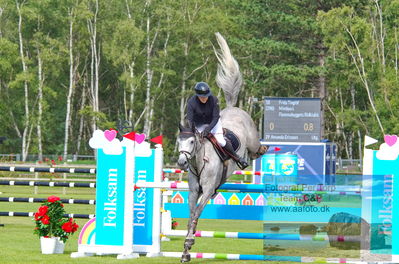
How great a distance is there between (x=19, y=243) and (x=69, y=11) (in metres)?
46.4

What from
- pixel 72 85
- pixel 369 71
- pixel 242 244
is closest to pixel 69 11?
pixel 72 85

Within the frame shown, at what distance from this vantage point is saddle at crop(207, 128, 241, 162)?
1055 centimetres

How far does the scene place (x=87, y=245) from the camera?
36.1 feet

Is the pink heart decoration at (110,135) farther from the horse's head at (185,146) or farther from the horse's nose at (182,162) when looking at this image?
the horse's nose at (182,162)

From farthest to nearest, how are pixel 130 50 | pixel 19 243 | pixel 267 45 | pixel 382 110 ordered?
pixel 130 50 → pixel 267 45 → pixel 382 110 → pixel 19 243

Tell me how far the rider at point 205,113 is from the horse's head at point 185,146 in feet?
0.95

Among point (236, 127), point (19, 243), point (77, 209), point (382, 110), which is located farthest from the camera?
point (382, 110)

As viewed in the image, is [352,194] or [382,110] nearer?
[352,194]

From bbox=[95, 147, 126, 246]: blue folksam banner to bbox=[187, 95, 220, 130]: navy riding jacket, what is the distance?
1.05 m

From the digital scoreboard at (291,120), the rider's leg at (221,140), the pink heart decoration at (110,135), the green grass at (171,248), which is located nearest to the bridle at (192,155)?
the rider's leg at (221,140)

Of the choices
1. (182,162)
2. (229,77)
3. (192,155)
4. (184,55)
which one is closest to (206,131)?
(192,155)

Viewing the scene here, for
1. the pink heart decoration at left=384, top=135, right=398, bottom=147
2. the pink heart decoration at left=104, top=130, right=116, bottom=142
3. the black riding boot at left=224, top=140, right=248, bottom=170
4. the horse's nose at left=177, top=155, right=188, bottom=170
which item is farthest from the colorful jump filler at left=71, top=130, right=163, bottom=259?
the pink heart decoration at left=384, top=135, right=398, bottom=147

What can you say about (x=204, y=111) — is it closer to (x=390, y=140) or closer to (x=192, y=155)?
(x=192, y=155)

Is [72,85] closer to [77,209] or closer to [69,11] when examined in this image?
[69,11]
